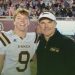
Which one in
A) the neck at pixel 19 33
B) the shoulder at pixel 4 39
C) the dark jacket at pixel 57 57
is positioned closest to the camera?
the dark jacket at pixel 57 57

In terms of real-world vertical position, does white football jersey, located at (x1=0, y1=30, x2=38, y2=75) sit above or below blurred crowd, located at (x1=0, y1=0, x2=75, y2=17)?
above

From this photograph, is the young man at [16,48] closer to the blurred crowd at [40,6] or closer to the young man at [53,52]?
the young man at [53,52]

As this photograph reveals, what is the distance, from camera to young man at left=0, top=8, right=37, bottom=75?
3.95 metres

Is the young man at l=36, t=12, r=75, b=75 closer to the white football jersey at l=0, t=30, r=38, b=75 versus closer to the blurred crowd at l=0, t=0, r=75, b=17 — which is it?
the white football jersey at l=0, t=30, r=38, b=75

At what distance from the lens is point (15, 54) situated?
396cm

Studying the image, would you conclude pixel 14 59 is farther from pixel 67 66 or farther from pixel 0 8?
pixel 0 8

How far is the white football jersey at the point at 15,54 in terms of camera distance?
3943 millimetres

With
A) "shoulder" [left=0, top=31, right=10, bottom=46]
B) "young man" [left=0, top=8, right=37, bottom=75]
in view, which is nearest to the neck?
"young man" [left=0, top=8, right=37, bottom=75]

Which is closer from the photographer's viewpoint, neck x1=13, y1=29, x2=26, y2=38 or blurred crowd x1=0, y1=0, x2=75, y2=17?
neck x1=13, y1=29, x2=26, y2=38

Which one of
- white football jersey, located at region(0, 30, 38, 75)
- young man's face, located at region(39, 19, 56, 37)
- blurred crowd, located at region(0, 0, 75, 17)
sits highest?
young man's face, located at region(39, 19, 56, 37)

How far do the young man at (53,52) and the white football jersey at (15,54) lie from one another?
16cm

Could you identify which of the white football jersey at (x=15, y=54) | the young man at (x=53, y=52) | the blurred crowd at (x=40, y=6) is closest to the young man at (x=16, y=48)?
the white football jersey at (x=15, y=54)

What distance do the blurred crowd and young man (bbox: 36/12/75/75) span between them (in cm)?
1519

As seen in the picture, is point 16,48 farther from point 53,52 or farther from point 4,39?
point 53,52
